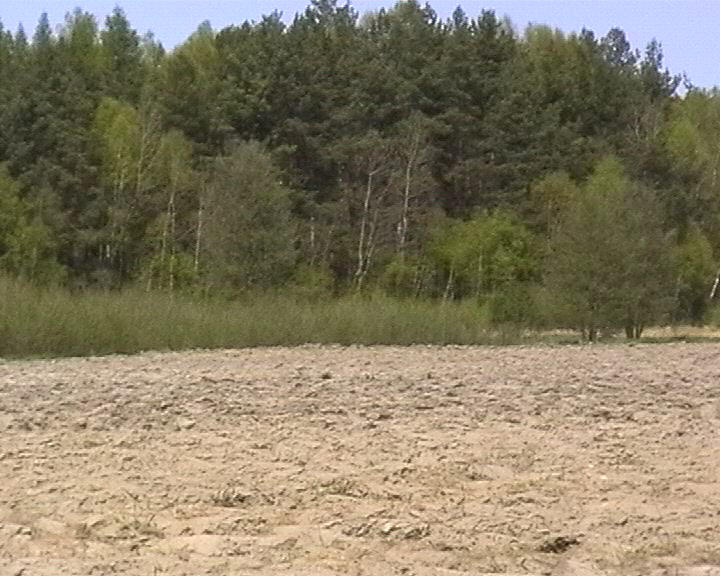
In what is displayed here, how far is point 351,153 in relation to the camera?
1666 inches

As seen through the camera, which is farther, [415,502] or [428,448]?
[428,448]

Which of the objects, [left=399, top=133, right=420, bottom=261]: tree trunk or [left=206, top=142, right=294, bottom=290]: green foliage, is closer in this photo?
[left=206, top=142, right=294, bottom=290]: green foliage

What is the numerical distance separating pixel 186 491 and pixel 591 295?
81.3ft

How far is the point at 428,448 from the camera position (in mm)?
8180

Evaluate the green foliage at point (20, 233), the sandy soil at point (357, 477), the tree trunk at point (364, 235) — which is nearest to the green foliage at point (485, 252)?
the tree trunk at point (364, 235)

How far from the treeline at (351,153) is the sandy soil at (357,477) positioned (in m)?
24.1

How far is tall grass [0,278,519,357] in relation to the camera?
1881 cm

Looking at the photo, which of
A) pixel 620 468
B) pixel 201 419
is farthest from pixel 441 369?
pixel 620 468

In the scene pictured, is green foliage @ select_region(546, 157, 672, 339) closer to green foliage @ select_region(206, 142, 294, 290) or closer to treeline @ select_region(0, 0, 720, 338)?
treeline @ select_region(0, 0, 720, 338)

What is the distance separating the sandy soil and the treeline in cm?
2409

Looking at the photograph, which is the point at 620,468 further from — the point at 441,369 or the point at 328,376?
the point at 441,369

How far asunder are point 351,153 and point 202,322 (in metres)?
21.9

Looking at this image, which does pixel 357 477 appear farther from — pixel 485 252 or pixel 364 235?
pixel 364 235

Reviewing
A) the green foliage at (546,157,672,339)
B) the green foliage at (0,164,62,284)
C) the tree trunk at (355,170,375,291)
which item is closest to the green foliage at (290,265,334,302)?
the tree trunk at (355,170,375,291)
